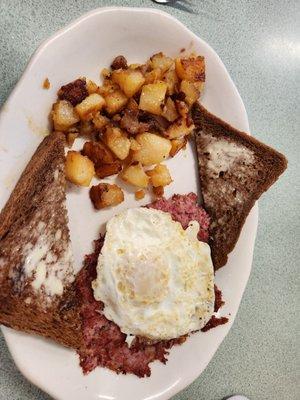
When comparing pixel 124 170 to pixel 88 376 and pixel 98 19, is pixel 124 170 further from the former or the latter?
pixel 88 376

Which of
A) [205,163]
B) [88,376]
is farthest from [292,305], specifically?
[88,376]

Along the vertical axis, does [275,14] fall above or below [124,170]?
above

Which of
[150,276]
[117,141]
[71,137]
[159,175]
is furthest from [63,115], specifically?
[150,276]

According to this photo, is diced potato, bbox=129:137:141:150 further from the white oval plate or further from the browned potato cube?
the white oval plate

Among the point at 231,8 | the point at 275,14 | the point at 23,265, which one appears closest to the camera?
Answer: the point at 23,265

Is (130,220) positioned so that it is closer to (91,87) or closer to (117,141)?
(117,141)

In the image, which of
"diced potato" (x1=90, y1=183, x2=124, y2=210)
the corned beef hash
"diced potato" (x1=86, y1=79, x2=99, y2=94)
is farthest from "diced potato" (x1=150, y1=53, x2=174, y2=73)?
"diced potato" (x1=90, y1=183, x2=124, y2=210)

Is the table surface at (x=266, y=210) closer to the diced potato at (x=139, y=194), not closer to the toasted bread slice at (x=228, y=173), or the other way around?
the toasted bread slice at (x=228, y=173)
